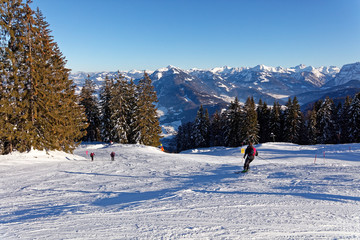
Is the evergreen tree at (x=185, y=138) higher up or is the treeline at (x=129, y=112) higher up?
the treeline at (x=129, y=112)

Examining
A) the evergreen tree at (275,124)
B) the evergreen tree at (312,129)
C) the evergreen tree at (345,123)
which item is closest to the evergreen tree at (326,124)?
the evergreen tree at (345,123)

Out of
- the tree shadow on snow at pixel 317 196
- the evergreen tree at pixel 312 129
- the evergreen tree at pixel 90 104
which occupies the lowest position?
the tree shadow on snow at pixel 317 196

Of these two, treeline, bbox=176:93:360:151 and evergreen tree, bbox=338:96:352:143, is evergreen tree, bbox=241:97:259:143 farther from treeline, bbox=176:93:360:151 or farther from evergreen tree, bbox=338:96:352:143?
evergreen tree, bbox=338:96:352:143

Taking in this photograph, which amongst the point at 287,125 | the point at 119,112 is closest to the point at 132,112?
the point at 119,112

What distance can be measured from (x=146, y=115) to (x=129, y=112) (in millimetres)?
4344

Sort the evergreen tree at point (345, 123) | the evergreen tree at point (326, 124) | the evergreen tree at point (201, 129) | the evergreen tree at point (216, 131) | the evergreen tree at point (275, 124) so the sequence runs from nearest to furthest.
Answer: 1. the evergreen tree at point (345, 123)
2. the evergreen tree at point (326, 124)
3. the evergreen tree at point (275, 124)
4. the evergreen tree at point (201, 129)
5. the evergreen tree at point (216, 131)

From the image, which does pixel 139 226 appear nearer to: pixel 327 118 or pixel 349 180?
pixel 349 180

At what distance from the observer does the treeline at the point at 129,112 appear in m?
35.6

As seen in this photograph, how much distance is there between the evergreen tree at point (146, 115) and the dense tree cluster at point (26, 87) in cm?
1533

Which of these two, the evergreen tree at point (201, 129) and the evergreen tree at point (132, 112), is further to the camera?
the evergreen tree at point (201, 129)

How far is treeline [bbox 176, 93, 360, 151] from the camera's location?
4178 centimetres

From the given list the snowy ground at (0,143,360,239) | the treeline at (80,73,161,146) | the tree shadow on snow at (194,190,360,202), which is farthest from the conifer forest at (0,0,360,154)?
the tree shadow on snow at (194,190,360,202)

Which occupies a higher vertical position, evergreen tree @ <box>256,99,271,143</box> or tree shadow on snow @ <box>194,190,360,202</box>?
evergreen tree @ <box>256,99,271,143</box>

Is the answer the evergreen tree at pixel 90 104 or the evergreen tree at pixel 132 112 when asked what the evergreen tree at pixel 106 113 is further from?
the evergreen tree at pixel 90 104
